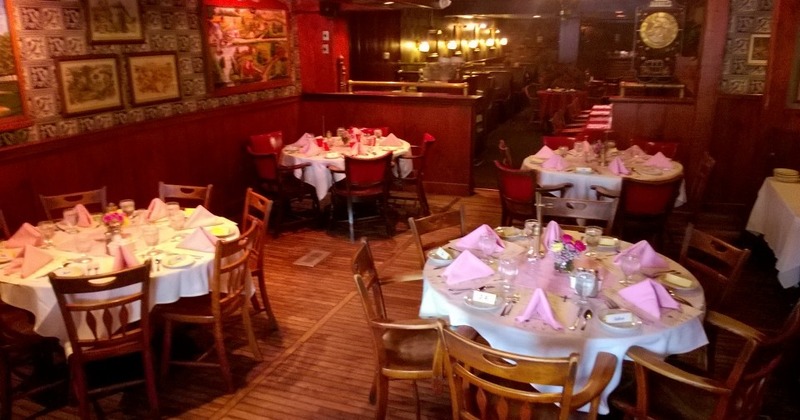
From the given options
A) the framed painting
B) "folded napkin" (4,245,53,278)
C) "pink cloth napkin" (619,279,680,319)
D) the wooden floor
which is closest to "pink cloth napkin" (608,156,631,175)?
the wooden floor

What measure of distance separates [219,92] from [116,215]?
3.37 meters

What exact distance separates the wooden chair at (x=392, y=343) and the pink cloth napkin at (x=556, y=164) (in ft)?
9.00

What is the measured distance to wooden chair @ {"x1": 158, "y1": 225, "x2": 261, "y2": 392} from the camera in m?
3.44

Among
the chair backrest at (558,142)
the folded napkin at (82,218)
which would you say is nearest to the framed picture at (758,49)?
the chair backrest at (558,142)

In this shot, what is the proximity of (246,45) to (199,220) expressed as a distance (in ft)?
12.7

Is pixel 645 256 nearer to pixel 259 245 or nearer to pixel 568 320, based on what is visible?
pixel 568 320

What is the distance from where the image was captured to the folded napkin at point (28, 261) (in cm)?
323

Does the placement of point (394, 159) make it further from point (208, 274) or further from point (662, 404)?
point (662, 404)

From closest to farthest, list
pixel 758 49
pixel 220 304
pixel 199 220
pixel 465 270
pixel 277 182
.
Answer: pixel 465 270 < pixel 220 304 < pixel 199 220 < pixel 277 182 < pixel 758 49

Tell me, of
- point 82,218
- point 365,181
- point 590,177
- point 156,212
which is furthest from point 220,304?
point 590,177

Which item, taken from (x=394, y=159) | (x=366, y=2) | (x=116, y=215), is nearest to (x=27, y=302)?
(x=116, y=215)

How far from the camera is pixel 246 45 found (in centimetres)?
727

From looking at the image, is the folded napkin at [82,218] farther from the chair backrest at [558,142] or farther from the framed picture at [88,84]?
the chair backrest at [558,142]

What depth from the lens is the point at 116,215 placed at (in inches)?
150
